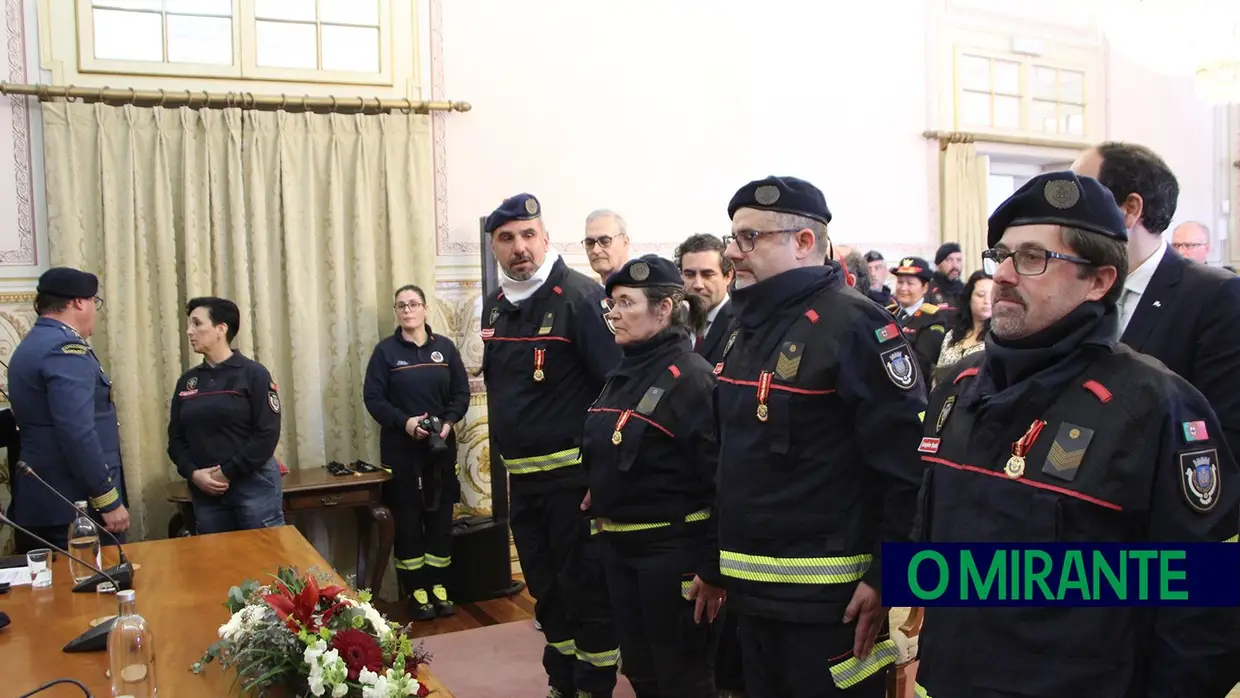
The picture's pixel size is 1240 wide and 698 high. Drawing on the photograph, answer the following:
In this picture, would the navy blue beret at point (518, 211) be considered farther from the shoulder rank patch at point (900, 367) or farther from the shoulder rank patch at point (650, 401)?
the shoulder rank patch at point (900, 367)

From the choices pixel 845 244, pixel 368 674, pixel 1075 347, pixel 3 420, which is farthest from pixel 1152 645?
pixel 845 244

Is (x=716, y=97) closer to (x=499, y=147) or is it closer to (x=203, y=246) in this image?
(x=499, y=147)

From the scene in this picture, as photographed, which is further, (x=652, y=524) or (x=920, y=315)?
(x=920, y=315)

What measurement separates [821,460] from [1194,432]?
29.3 inches

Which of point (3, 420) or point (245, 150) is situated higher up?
point (245, 150)

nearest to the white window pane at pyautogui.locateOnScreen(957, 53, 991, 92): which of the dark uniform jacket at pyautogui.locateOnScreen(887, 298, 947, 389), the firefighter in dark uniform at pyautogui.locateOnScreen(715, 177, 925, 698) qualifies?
the dark uniform jacket at pyautogui.locateOnScreen(887, 298, 947, 389)

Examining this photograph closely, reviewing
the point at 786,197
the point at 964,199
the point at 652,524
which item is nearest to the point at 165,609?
the point at 652,524

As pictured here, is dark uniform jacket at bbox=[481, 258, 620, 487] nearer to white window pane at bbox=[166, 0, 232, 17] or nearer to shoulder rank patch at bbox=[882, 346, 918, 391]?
shoulder rank patch at bbox=[882, 346, 918, 391]

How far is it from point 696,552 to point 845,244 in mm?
4296

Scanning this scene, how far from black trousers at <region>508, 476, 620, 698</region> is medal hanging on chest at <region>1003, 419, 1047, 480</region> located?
5.36 ft

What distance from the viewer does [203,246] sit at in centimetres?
456

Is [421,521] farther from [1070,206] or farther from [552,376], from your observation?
[1070,206]

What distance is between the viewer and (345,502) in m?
4.39

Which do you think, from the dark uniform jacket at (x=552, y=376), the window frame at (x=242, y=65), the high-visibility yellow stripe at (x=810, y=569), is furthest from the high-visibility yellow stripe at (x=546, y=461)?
the window frame at (x=242, y=65)
